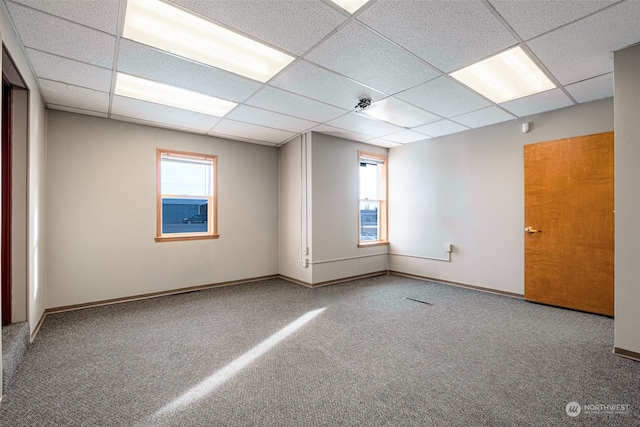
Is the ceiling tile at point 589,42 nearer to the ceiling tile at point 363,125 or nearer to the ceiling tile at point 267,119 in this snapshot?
the ceiling tile at point 363,125

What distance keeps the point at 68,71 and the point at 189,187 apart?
2265 millimetres

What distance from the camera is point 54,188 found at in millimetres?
3805

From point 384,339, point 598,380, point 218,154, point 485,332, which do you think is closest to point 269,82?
point 218,154

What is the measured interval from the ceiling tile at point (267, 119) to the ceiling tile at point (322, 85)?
78 centimetres

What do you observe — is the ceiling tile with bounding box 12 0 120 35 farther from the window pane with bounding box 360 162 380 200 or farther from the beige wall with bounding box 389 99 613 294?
the beige wall with bounding box 389 99 613 294

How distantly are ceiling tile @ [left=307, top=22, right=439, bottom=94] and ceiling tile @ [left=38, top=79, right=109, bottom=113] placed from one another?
2.52 meters

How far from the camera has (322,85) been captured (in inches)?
124

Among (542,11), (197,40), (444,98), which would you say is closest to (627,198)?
(542,11)

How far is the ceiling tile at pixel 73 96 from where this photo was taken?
3.13m

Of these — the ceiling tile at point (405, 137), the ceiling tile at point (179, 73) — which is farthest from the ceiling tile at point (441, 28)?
the ceiling tile at point (405, 137)

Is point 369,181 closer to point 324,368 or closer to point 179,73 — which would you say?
point 179,73

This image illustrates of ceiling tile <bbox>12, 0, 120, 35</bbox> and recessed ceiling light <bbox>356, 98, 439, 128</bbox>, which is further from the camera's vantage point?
recessed ceiling light <bbox>356, 98, 439, 128</bbox>

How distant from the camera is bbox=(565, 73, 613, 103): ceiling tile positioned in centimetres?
309

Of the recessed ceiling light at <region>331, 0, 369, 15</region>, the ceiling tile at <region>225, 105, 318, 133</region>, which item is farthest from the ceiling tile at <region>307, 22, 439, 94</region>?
the ceiling tile at <region>225, 105, 318, 133</region>
